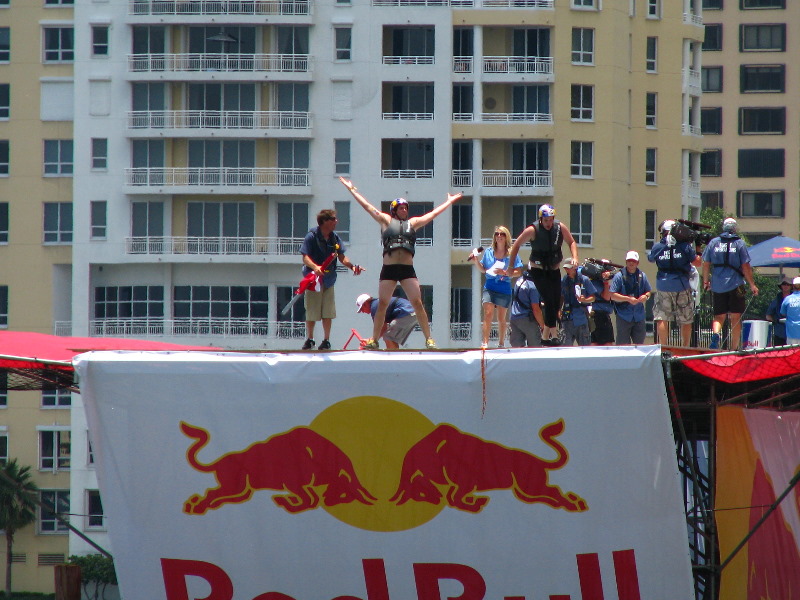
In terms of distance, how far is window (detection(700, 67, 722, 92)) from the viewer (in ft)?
272

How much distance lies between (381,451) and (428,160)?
1707 inches

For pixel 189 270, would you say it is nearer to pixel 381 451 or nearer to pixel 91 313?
pixel 91 313

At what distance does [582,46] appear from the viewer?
191 feet

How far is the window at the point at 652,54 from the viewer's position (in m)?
61.5

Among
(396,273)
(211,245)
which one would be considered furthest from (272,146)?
(396,273)

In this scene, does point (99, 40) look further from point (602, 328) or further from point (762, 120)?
point (762, 120)

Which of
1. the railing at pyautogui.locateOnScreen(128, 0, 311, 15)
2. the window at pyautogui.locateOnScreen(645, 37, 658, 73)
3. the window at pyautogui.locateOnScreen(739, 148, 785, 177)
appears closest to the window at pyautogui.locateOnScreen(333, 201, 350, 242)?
the railing at pyautogui.locateOnScreen(128, 0, 311, 15)

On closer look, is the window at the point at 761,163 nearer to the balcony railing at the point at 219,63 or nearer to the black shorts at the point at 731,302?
the balcony railing at the point at 219,63

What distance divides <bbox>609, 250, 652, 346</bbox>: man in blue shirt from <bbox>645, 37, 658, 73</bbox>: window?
42127 millimetres

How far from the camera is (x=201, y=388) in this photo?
15.2 meters

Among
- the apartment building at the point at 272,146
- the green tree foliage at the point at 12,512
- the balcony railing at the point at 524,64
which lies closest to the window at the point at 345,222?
the apartment building at the point at 272,146

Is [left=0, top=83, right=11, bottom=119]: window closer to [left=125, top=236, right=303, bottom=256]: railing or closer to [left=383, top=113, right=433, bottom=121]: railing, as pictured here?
[left=125, top=236, right=303, bottom=256]: railing

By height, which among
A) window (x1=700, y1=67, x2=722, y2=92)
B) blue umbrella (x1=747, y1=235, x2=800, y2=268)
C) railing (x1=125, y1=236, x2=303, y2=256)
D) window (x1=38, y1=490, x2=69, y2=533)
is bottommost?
window (x1=38, y1=490, x2=69, y2=533)

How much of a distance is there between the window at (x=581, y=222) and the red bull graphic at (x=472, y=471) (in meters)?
43.5
